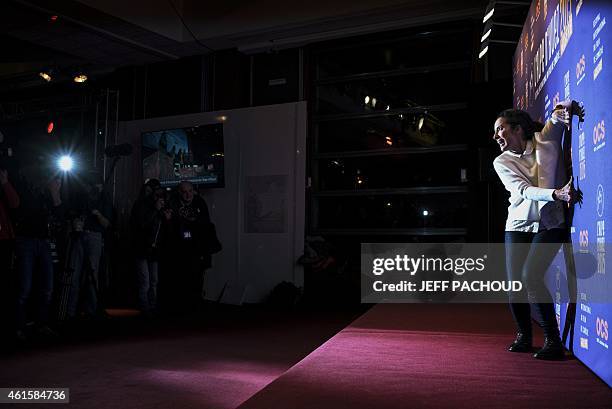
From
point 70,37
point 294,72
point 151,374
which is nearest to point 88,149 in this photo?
point 70,37

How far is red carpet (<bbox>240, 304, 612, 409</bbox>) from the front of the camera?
1.96 metres

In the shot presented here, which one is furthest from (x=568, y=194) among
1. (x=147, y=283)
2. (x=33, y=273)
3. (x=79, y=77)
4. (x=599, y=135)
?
(x=79, y=77)

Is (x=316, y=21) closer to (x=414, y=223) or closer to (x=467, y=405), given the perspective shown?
(x=414, y=223)

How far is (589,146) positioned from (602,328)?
761 millimetres

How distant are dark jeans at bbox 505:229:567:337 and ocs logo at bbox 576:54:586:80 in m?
0.72

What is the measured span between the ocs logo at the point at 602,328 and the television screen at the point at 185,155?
17.4 ft

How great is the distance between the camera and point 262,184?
689 cm

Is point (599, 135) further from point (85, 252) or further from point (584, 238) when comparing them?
point (85, 252)

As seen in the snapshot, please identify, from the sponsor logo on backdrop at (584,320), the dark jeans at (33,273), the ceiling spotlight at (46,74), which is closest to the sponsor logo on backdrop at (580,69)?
the sponsor logo on backdrop at (584,320)

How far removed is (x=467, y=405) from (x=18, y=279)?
11.2ft

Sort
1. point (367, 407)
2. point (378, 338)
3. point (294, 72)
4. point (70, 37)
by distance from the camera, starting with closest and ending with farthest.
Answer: point (367, 407)
point (378, 338)
point (70, 37)
point (294, 72)

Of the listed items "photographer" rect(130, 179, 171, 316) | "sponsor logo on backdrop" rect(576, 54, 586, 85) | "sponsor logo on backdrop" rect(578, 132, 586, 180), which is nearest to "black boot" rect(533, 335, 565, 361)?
"sponsor logo on backdrop" rect(578, 132, 586, 180)

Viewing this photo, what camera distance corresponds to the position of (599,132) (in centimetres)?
221

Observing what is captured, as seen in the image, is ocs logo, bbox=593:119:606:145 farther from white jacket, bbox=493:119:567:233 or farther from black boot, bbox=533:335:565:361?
black boot, bbox=533:335:565:361
